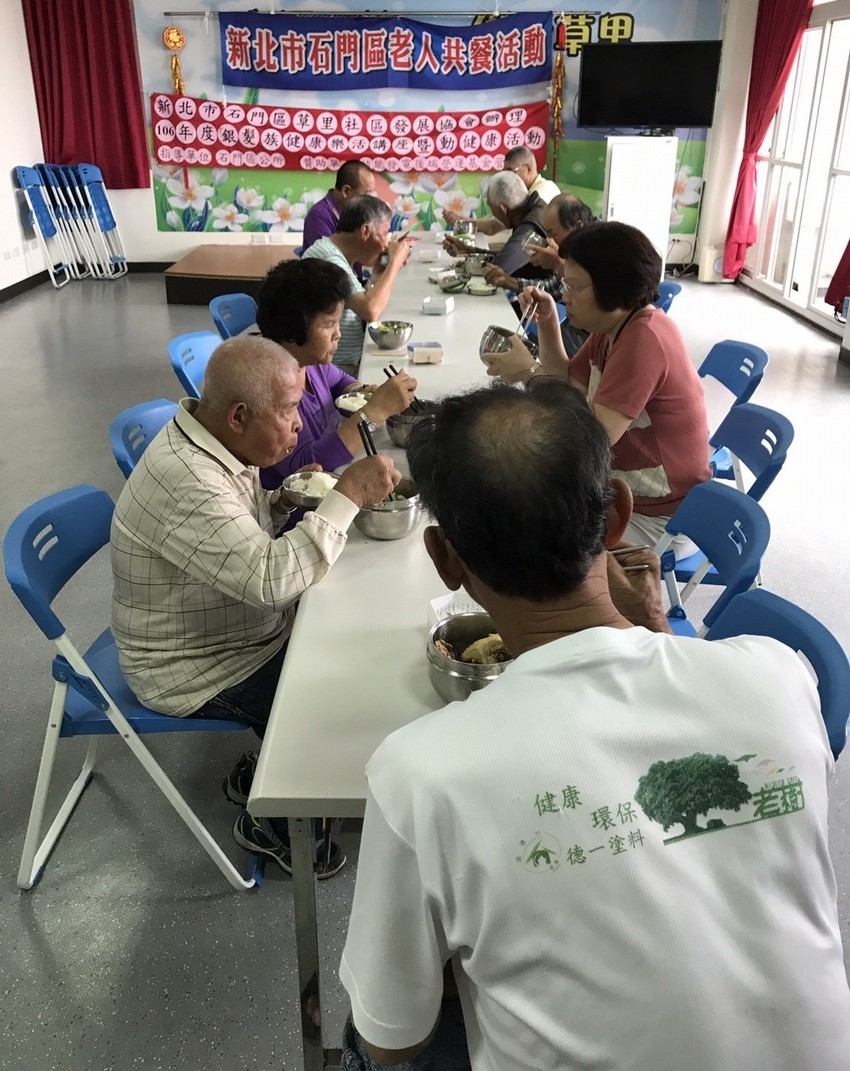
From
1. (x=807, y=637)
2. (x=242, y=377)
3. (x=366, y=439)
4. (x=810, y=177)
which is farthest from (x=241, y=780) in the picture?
(x=810, y=177)

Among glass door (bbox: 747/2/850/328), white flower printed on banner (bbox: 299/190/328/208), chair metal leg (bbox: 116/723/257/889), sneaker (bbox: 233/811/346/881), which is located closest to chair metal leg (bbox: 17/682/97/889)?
chair metal leg (bbox: 116/723/257/889)

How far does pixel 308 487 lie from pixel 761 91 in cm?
709

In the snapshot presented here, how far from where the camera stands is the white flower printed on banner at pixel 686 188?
8008 mm

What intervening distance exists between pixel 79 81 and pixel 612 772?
28.4 feet

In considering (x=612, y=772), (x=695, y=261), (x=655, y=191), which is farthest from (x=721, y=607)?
(x=695, y=261)

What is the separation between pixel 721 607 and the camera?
1660 mm

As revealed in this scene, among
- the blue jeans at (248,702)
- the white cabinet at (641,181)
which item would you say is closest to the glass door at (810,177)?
the white cabinet at (641,181)

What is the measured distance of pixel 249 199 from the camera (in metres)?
8.25

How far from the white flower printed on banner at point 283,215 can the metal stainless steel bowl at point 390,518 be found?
23.6ft

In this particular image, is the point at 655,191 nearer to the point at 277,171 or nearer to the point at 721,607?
the point at 277,171

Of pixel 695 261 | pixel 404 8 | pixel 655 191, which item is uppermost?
pixel 404 8

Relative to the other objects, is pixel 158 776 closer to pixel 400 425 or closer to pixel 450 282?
pixel 400 425

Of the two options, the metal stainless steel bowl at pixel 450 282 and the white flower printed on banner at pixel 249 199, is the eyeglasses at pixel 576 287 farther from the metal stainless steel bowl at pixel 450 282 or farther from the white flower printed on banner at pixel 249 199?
the white flower printed on banner at pixel 249 199

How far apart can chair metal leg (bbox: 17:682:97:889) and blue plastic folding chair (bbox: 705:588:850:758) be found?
119 centimetres
